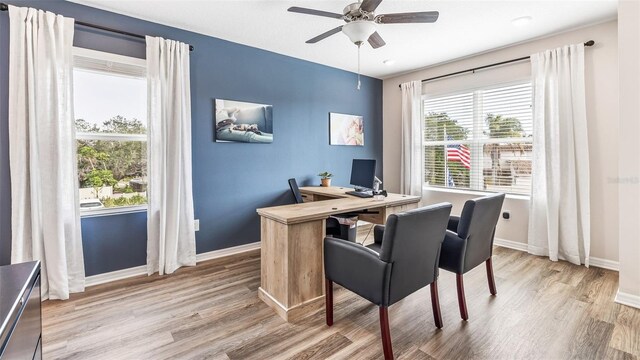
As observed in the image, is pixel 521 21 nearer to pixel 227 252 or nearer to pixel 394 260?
pixel 394 260

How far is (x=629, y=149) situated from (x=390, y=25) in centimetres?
227

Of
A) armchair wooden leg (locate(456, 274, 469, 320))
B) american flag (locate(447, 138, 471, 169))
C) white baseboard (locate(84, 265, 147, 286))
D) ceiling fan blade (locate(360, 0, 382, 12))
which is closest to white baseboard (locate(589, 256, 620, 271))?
american flag (locate(447, 138, 471, 169))

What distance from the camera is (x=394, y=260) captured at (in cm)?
171

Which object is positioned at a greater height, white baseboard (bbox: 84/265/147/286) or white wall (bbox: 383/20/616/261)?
white wall (bbox: 383/20/616/261)

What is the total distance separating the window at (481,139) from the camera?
3764mm

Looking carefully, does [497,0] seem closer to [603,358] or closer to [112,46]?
[603,358]

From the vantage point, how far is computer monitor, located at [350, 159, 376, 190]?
11.0 feet

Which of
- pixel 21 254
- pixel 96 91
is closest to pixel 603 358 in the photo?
pixel 21 254

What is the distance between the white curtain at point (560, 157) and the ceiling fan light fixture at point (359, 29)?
235 cm

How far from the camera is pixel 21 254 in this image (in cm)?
240

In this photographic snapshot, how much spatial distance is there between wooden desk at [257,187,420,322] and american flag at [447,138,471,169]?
2.58m

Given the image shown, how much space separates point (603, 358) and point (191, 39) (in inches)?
167

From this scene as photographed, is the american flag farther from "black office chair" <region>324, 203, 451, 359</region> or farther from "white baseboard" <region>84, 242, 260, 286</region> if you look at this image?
"white baseboard" <region>84, 242, 260, 286</region>

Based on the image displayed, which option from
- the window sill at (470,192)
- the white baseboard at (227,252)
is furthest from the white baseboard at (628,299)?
the white baseboard at (227,252)
